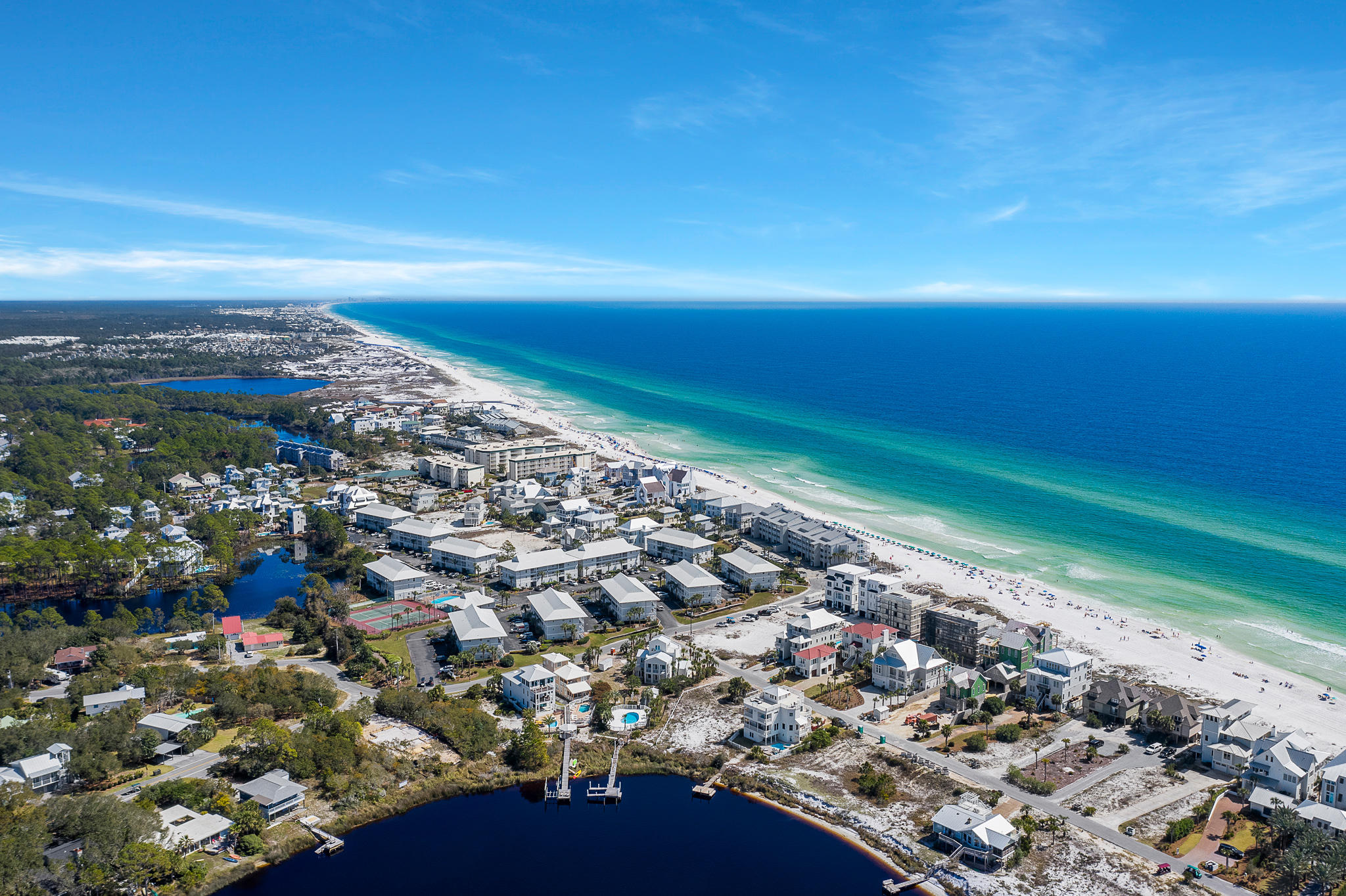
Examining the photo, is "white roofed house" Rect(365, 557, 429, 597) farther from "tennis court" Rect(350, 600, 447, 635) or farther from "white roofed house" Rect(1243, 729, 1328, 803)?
"white roofed house" Rect(1243, 729, 1328, 803)

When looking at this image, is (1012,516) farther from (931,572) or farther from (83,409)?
(83,409)

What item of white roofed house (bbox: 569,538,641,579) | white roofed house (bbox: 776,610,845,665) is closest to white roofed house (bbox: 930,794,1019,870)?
white roofed house (bbox: 776,610,845,665)

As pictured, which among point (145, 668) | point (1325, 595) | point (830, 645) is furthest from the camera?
point (1325, 595)

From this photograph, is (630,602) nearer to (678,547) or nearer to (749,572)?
(749,572)

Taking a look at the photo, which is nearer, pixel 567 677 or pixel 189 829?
pixel 189 829

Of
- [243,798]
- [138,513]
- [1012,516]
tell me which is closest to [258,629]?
[243,798]

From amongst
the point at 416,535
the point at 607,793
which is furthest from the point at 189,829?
the point at 416,535
